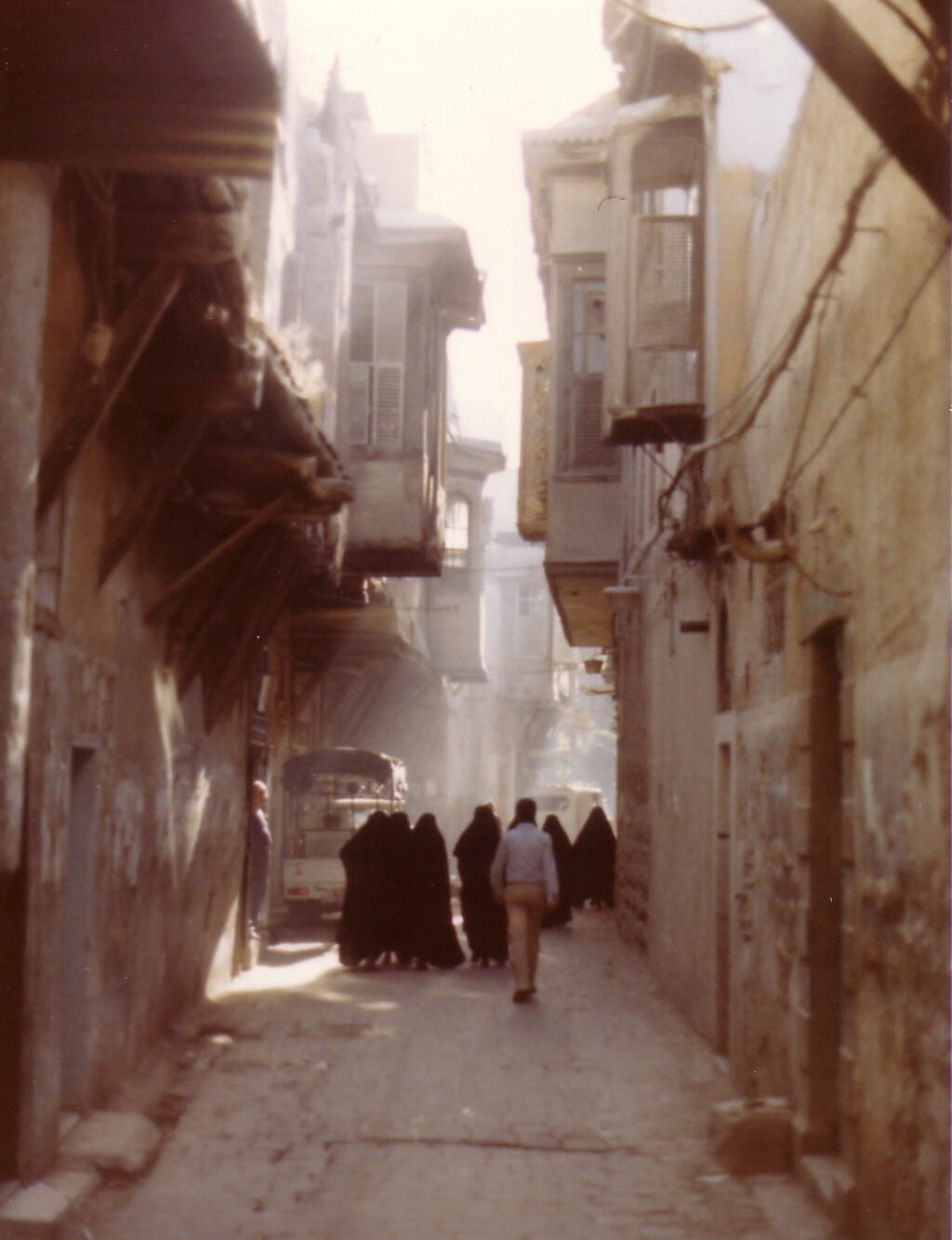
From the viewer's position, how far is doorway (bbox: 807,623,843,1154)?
24.2 ft

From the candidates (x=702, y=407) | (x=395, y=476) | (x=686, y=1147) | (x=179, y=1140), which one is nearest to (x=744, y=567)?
(x=702, y=407)

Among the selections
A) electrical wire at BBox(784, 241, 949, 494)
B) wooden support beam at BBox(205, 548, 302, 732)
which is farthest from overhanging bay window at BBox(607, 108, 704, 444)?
electrical wire at BBox(784, 241, 949, 494)

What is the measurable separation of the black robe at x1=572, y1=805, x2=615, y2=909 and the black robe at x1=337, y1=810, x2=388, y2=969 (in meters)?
9.74

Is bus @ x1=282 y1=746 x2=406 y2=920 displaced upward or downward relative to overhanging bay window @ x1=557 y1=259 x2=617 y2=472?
downward

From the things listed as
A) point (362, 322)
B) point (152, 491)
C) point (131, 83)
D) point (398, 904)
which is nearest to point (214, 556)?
point (152, 491)

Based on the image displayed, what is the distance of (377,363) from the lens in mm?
20000

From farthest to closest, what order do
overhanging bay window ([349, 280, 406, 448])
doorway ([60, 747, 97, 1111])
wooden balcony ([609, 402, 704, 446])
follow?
overhanging bay window ([349, 280, 406, 448]), wooden balcony ([609, 402, 704, 446]), doorway ([60, 747, 97, 1111])

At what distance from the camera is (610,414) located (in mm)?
12445

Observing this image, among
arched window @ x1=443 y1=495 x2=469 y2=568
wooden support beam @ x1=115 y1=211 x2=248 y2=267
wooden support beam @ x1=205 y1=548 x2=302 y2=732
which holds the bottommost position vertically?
wooden support beam @ x1=205 y1=548 x2=302 y2=732

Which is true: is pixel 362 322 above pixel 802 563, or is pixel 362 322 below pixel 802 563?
above

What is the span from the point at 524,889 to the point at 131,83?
9817 mm

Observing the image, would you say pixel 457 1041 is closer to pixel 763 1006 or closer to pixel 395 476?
pixel 763 1006

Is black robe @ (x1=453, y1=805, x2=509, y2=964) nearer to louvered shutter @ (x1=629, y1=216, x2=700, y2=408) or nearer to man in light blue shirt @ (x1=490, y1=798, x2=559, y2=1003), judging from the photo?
man in light blue shirt @ (x1=490, y1=798, x2=559, y2=1003)

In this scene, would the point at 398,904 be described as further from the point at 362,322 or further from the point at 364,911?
the point at 362,322
